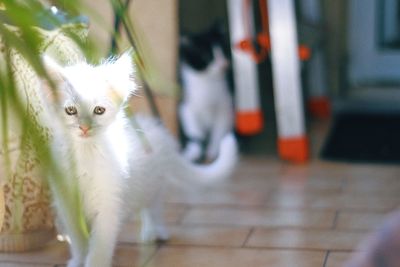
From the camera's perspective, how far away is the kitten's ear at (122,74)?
1688 millimetres

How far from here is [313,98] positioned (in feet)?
13.0

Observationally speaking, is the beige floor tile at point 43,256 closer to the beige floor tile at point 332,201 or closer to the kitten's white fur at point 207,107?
the beige floor tile at point 332,201

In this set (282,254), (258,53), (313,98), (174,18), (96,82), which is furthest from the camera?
(313,98)

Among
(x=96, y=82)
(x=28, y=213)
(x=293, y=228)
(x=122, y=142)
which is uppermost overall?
(x=96, y=82)

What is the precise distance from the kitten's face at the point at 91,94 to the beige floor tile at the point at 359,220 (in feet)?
2.90

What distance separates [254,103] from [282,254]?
119 cm

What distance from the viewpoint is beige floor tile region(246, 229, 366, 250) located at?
→ 2.14 metres

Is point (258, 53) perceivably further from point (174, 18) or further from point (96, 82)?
point (96, 82)

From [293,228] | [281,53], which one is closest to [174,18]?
[281,53]

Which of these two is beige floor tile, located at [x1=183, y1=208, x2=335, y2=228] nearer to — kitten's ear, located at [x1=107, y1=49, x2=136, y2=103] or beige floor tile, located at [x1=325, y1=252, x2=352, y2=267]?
beige floor tile, located at [x1=325, y1=252, x2=352, y2=267]

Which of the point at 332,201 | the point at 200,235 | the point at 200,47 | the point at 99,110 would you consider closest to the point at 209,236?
the point at 200,235

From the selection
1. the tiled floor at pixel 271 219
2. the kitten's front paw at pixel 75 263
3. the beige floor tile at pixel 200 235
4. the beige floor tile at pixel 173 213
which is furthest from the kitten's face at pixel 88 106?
the beige floor tile at pixel 173 213

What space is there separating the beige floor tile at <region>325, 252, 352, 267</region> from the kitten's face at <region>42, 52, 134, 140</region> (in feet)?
2.17

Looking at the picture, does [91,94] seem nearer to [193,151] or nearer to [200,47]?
[193,151]
